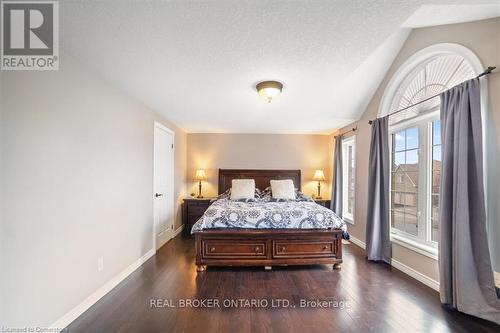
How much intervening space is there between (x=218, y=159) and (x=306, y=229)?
2818 mm

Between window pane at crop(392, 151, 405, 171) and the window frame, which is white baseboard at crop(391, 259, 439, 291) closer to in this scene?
the window frame

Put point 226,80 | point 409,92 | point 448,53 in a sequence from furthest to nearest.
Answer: point 409,92 → point 226,80 → point 448,53

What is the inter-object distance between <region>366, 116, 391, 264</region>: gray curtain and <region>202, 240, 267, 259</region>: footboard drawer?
1613mm

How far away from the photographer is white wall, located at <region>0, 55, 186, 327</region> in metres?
1.36

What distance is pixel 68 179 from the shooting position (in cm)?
175

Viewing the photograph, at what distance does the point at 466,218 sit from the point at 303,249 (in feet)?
5.41

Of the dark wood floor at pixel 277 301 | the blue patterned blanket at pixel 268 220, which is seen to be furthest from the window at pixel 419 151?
the blue patterned blanket at pixel 268 220

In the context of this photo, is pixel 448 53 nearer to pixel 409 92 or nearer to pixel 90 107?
pixel 409 92

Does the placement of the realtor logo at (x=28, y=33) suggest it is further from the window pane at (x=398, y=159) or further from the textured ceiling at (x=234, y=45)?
the window pane at (x=398, y=159)

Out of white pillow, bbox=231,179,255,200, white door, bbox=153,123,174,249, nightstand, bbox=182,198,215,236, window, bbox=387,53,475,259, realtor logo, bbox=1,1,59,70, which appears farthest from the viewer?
nightstand, bbox=182,198,215,236

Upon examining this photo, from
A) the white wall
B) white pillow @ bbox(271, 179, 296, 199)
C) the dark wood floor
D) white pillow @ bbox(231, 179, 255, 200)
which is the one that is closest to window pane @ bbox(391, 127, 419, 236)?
the dark wood floor

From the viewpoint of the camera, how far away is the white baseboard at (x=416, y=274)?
7.35 ft

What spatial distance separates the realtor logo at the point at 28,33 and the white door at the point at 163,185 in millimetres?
1838

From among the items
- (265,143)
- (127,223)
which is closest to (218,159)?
(265,143)
